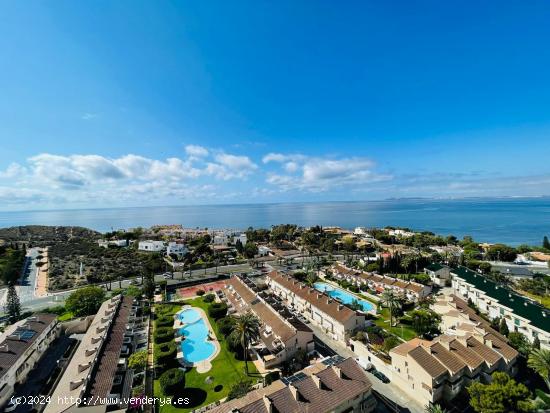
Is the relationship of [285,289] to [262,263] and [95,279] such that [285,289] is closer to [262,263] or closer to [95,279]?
[262,263]

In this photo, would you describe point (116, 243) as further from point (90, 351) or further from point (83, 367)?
point (83, 367)

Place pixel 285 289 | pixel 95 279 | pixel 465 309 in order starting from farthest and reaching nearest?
pixel 95 279
pixel 285 289
pixel 465 309

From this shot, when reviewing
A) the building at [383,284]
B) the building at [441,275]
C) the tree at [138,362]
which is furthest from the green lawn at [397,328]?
the tree at [138,362]

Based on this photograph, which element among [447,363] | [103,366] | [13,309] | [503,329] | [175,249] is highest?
[13,309]

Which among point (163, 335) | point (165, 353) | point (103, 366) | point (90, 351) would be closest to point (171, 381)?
point (165, 353)

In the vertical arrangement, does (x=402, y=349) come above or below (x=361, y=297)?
above

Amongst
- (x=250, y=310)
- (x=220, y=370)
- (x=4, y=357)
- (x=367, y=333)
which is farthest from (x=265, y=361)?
(x=4, y=357)

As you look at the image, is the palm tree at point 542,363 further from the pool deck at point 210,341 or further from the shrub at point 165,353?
the shrub at point 165,353
